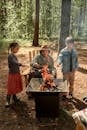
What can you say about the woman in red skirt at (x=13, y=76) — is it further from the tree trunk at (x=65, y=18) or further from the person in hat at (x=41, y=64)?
the tree trunk at (x=65, y=18)

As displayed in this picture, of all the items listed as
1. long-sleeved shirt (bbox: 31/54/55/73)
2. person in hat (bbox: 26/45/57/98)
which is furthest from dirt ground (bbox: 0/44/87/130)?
long-sleeved shirt (bbox: 31/54/55/73)

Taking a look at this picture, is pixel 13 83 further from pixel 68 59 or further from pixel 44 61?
pixel 68 59

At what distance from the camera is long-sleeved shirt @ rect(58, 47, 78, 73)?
29.9ft

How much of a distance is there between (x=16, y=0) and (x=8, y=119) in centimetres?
2372

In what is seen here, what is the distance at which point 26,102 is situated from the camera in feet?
30.7

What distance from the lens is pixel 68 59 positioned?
9.12 metres

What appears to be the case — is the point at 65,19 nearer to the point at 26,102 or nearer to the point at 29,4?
the point at 26,102

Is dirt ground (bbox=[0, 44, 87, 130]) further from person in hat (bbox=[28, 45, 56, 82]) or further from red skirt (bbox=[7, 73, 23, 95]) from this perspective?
person in hat (bbox=[28, 45, 56, 82])

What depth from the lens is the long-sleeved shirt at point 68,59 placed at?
9.10 metres

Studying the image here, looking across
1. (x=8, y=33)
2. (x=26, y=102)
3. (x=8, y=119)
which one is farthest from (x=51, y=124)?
(x=8, y=33)

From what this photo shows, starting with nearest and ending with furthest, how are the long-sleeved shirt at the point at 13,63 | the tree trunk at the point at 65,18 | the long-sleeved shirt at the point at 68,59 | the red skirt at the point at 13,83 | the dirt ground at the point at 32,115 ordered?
the dirt ground at the point at 32,115, the long-sleeved shirt at the point at 13,63, the red skirt at the point at 13,83, the long-sleeved shirt at the point at 68,59, the tree trunk at the point at 65,18

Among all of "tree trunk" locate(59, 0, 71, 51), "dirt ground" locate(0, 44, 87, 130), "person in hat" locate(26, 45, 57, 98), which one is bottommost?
"dirt ground" locate(0, 44, 87, 130)

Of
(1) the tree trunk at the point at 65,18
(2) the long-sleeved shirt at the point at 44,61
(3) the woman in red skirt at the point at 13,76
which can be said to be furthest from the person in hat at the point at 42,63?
(1) the tree trunk at the point at 65,18

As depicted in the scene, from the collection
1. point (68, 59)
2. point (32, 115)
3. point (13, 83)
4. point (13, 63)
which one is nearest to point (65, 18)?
point (68, 59)
